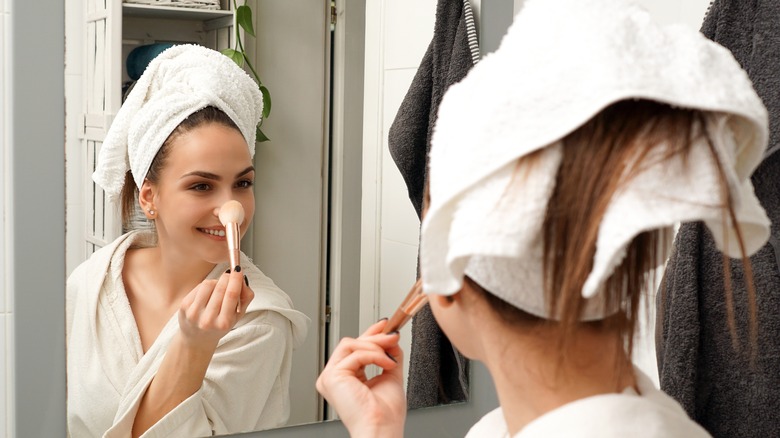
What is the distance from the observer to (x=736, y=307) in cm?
97

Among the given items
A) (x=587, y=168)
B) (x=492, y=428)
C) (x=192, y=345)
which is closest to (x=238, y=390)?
(x=192, y=345)

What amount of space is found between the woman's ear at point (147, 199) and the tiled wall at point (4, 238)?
0.17 meters

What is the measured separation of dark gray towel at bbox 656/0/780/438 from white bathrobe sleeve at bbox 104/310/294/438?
0.51 meters

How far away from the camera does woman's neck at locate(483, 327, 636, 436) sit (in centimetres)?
64

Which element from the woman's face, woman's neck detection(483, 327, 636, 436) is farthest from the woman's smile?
woman's neck detection(483, 327, 636, 436)

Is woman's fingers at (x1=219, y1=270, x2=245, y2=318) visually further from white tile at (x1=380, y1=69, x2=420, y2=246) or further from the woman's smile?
white tile at (x1=380, y1=69, x2=420, y2=246)

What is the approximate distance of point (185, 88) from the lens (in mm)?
1016

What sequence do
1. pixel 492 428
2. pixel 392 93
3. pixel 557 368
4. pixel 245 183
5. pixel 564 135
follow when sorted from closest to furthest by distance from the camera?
pixel 564 135 < pixel 557 368 < pixel 492 428 < pixel 245 183 < pixel 392 93

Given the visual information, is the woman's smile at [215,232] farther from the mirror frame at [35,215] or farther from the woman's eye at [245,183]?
the mirror frame at [35,215]

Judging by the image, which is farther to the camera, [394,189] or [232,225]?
[394,189]

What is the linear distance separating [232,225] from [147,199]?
112mm

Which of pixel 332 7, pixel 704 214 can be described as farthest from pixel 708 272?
pixel 332 7

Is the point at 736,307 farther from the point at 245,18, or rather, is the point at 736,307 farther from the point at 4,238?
the point at 4,238

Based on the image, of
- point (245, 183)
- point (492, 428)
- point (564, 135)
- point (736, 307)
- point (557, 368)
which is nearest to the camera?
point (564, 135)
